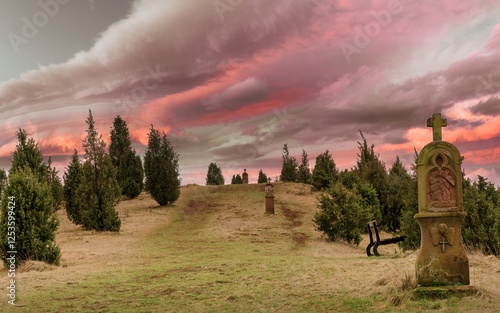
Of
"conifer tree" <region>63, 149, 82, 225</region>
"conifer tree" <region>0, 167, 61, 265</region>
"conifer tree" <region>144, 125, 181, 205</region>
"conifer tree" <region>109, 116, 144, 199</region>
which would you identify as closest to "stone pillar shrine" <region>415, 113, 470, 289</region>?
"conifer tree" <region>0, 167, 61, 265</region>

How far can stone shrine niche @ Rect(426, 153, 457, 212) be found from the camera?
9.28m

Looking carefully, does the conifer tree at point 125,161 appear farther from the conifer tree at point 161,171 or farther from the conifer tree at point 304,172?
the conifer tree at point 304,172

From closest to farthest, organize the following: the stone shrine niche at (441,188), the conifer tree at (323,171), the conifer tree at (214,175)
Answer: the stone shrine niche at (441,188), the conifer tree at (323,171), the conifer tree at (214,175)

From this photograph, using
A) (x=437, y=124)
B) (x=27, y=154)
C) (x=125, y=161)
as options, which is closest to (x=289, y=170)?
(x=125, y=161)

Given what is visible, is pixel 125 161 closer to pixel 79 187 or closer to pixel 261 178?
pixel 79 187

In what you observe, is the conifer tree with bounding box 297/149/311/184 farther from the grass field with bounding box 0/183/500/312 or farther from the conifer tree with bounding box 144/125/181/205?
the grass field with bounding box 0/183/500/312

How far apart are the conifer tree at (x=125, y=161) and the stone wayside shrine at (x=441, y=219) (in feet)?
148

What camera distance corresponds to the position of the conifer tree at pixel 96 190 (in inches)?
1219

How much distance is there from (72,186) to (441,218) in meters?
33.1

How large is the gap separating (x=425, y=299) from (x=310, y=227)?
67.7 feet

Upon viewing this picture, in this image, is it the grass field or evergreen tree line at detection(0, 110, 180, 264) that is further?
evergreen tree line at detection(0, 110, 180, 264)

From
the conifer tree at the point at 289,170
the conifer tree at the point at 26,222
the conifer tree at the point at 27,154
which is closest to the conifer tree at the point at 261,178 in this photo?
the conifer tree at the point at 289,170

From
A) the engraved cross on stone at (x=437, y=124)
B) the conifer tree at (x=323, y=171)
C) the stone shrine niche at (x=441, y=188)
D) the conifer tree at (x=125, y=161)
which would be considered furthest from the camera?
the conifer tree at (x=125, y=161)

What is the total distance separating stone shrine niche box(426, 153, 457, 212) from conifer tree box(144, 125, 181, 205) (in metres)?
35.8
